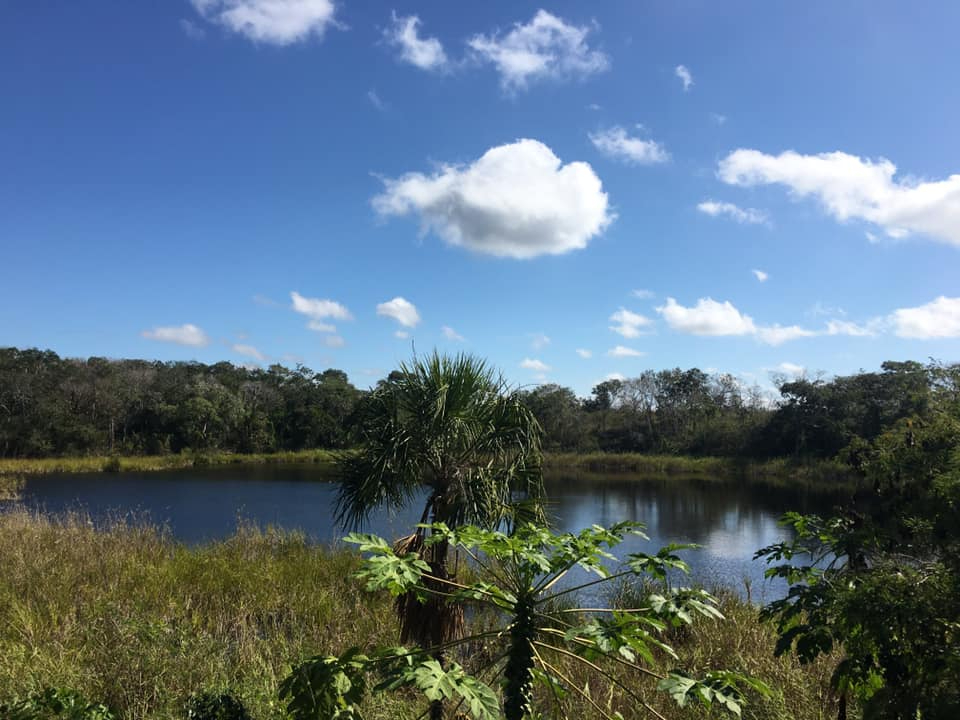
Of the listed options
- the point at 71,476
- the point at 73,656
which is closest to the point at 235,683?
the point at 73,656

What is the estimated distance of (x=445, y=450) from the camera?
4246 mm

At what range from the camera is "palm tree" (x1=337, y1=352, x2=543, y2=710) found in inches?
162

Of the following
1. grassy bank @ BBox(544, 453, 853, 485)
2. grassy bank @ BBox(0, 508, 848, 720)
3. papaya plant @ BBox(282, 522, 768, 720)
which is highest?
papaya plant @ BBox(282, 522, 768, 720)

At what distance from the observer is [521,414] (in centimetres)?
443

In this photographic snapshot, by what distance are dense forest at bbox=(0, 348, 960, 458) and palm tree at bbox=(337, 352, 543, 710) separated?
27652 millimetres

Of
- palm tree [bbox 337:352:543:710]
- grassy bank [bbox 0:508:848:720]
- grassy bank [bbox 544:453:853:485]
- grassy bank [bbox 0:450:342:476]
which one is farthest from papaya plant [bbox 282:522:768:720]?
grassy bank [bbox 544:453:853:485]

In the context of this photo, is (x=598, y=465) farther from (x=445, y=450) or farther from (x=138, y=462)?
(x=445, y=450)

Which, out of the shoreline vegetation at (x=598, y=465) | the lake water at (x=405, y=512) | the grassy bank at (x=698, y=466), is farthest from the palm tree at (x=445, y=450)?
the grassy bank at (x=698, y=466)

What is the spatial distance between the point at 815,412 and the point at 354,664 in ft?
131

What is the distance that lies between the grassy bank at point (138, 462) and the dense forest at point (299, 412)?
79.9 inches

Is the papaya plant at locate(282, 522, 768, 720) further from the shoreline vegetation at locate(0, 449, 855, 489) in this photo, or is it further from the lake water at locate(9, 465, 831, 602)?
the shoreline vegetation at locate(0, 449, 855, 489)

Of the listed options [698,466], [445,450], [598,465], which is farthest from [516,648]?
[698,466]

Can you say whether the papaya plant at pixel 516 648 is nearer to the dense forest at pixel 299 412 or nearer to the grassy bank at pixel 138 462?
the grassy bank at pixel 138 462

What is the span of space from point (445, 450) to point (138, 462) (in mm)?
33783
